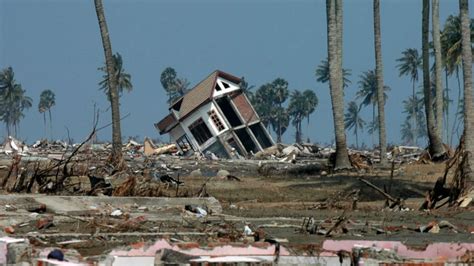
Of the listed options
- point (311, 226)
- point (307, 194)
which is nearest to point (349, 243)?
point (311, 226)

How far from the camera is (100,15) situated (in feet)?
131

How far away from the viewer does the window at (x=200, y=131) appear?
81312mm

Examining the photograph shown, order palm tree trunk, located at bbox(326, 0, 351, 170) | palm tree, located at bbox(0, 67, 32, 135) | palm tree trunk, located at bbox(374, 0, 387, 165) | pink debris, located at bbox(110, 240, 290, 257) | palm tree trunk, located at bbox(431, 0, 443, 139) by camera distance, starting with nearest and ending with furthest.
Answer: pink debris, located at bbox(110, 240, 290, 257)
palm tree trunk, located at bbox(326, 0, 351, 170)
palm tree trunk, located at bbox(374, 0, 387, 165)
palm tree trunk, located at bbox(431, 0, 443, 139)
palm tree, located at bbox(0, 67, 32, 135)

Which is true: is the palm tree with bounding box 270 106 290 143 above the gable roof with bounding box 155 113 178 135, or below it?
above

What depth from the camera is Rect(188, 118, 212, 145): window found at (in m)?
81.3

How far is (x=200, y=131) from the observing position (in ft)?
271

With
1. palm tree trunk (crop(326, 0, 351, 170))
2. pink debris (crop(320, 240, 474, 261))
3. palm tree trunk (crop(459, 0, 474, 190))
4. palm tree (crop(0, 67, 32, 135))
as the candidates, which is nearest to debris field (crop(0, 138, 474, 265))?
pink debris (crop(320, 240, 474, 261))

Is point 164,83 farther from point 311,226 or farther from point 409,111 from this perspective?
point 311,226

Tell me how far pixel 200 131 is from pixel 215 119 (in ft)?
8.72

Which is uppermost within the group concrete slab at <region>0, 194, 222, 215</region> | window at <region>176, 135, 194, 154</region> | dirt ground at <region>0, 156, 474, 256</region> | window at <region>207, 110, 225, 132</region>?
window at <region>207, 110, 225, 132</region>

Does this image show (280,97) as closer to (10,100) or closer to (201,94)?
(10,100)

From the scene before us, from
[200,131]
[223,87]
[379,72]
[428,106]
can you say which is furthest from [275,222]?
[200,131]

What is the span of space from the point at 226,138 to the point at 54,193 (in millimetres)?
57263

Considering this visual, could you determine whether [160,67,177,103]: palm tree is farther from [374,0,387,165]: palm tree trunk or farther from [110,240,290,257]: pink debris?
[110,240,290,257]: pink debris
